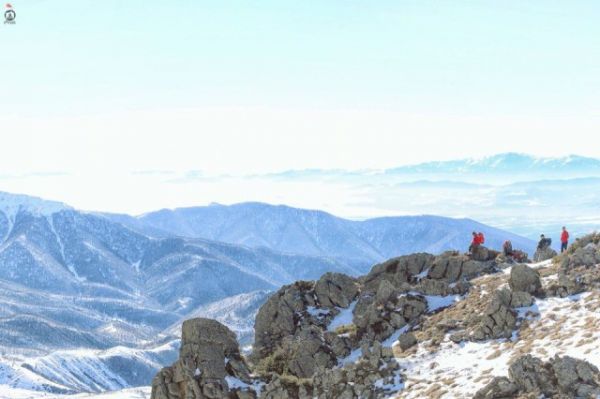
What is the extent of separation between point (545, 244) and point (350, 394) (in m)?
33.8

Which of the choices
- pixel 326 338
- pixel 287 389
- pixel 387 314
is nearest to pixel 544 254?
pixel 387 314

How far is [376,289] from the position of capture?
6344cm

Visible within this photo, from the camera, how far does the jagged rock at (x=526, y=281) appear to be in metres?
50.8

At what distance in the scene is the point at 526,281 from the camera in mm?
51219

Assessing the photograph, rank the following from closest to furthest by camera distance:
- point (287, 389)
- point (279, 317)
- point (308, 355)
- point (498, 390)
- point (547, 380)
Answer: point (547, 380), point (498, 390), point (287, 389), point (308, 355), point (279, 317)

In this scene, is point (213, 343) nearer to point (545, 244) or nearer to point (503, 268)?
point (503, 268)

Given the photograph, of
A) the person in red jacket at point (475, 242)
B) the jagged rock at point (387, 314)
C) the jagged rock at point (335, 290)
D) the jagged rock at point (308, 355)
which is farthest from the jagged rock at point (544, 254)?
the jagged rock at point (308, 355)

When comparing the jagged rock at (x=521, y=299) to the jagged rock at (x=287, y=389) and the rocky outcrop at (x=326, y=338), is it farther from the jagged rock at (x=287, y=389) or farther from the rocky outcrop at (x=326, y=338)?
the jagged rock at (x=287, y=389)

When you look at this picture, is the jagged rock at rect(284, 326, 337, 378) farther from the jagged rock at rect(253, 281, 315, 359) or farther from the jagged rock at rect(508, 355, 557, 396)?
the jagged rock at rect(508, 355, 557, 396)

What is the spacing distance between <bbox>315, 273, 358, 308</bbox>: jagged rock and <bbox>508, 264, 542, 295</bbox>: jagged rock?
1517 cm

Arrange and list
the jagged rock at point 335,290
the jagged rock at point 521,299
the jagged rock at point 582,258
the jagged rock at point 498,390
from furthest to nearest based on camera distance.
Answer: the jagged rock at point 335,290, the jagged rock at point 582,258, the jagged rock at point 521,299, the jagged rock at point 498,390

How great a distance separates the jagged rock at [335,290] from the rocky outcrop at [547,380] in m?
25.3

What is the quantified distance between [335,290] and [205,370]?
56.7 ft

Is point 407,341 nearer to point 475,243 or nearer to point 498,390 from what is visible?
point 498,390
